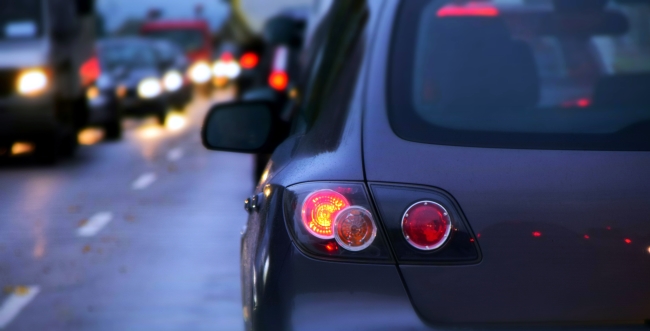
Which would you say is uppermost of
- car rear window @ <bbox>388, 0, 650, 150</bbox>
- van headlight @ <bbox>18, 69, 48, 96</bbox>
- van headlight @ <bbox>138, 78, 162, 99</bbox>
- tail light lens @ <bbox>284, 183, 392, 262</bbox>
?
car rear window @ <bbox>388, 0, 650, 150</bbox>

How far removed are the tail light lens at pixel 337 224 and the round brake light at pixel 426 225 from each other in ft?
0.21

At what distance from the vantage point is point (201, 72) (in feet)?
120

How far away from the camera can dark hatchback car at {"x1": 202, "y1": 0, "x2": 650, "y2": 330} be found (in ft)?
8.59

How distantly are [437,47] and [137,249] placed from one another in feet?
18.1

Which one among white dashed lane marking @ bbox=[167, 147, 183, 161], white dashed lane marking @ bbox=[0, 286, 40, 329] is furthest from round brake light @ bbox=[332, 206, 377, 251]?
white dashed lane marking @ bbox=[167, 147, 183, 161]

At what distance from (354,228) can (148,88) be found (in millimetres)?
20508

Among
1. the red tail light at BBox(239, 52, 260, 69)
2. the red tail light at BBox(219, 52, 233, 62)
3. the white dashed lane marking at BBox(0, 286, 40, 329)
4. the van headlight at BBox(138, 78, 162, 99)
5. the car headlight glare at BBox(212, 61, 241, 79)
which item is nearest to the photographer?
the white dashed lane marking at BBox(0, 286, 40, 329)

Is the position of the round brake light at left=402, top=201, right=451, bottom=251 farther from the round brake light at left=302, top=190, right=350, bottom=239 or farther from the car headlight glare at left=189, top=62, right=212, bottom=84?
the car headlight glare at left=189, top=62, right=212, bottom=84

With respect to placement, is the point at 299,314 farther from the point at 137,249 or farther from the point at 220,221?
the point at 220,221

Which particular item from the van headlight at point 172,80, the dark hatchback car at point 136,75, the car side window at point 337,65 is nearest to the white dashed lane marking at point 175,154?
the dark hatchback car at point 136,75

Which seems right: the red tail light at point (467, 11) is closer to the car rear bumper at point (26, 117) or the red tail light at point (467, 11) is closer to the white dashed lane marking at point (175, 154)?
the car rear bumper at point (26, 117)

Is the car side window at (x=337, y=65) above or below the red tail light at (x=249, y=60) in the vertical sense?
above

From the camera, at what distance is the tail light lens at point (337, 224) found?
8.78 feet

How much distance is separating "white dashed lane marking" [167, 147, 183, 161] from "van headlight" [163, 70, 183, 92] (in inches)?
262
